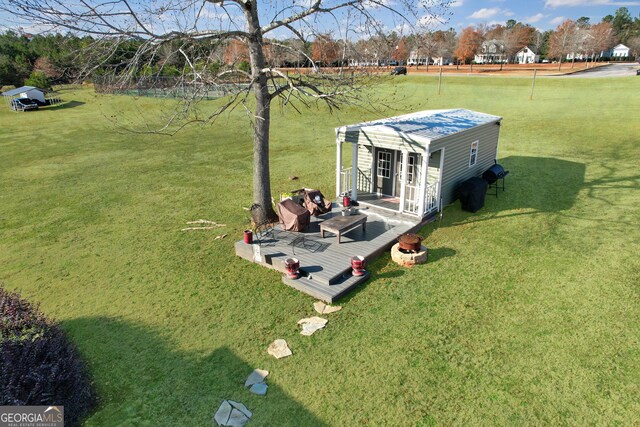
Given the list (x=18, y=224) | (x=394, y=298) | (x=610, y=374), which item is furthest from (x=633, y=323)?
(x=18, y=224)

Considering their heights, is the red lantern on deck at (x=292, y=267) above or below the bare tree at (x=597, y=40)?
below

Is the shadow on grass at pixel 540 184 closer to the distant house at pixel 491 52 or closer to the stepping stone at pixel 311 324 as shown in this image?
the stepping stone at pixel 311 324

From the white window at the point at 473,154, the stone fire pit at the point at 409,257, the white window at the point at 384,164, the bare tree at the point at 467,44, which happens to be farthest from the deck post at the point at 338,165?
the bare tree at the point at 467,44

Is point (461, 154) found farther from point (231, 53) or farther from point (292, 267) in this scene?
point (231, 53)

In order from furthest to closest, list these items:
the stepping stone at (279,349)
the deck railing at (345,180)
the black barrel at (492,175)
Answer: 1. the black barrel at (492,175)
2. the deck railing at (345,180)
3. the stepping stone at (279,349)

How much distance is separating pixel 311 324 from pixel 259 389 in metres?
1.85

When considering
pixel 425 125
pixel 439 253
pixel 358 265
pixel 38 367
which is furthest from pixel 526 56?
pixel 38 367

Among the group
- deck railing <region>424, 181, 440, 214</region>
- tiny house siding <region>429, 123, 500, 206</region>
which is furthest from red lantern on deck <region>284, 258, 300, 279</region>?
tiny house siding <region>429, 123, 500, 206</region>

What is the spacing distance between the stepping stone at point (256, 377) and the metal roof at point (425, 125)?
793cm

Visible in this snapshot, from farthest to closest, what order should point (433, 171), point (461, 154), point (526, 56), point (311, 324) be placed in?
point (526, 56)
point (461, 154)
point (433, 171)
point (311, 324)

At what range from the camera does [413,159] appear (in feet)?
41.7

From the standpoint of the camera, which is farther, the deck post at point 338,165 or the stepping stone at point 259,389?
the deck post at point 338,165

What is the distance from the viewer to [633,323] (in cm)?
742

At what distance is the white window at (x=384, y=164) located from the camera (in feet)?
43.7
